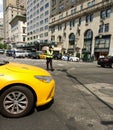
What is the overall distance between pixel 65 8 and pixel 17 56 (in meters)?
30.1

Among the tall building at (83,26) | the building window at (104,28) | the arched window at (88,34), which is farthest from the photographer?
the arched window at (88,34)

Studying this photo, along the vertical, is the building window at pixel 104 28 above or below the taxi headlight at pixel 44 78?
above

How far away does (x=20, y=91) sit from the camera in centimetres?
352

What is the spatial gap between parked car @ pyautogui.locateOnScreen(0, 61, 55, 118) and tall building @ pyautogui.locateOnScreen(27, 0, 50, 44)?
209ft

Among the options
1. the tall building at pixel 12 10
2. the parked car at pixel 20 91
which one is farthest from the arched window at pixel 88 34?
the tall building at pixel 12 10

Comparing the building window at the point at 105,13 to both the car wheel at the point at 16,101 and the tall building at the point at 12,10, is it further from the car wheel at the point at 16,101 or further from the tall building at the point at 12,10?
the tall building at the point at 12,10

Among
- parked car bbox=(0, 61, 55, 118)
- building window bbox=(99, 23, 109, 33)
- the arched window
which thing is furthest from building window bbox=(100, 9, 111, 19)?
parked car bbox=(0, 61, 55, 118)

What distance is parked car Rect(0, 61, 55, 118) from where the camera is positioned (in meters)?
3.45

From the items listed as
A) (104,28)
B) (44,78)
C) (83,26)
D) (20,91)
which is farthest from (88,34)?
(20,91)

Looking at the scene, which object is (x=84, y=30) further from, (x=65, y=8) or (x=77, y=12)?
(x=65, y=8)

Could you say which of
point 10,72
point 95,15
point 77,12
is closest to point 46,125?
point 10,72

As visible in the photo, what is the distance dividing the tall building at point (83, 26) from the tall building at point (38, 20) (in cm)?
544

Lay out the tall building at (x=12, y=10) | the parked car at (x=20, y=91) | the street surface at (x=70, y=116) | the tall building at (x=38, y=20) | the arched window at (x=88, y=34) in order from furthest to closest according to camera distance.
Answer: the tall building at (x=12, y=10)
the tall building at (x=38, y=20)
the arched window at (x=88, y=34)
the parked car at (x=20, y=91)
the street surface at (x=70, y=116)

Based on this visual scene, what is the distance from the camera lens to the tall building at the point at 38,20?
2655 inches
